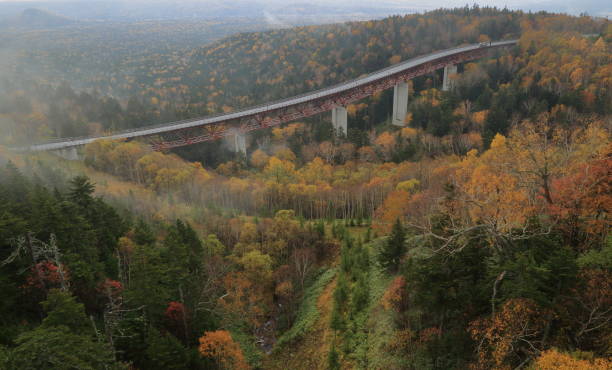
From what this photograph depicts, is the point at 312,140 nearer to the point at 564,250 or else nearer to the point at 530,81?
the point at 530,81

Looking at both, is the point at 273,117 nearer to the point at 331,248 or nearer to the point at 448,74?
the point at 331,248

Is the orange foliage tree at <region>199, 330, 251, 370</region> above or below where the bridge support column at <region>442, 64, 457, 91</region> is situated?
below

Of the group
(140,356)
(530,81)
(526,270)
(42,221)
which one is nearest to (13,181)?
(42,221)

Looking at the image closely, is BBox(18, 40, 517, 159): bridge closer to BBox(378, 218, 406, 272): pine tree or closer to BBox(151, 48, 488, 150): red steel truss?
BBox(151, 48, 488, 150): red steel truss

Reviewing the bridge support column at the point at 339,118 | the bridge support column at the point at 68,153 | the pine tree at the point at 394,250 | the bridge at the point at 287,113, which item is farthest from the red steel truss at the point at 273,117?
the pine tree at the point at 394,250

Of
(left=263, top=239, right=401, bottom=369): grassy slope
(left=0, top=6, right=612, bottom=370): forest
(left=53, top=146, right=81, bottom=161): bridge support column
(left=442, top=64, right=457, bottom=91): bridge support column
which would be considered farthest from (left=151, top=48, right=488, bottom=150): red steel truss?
(left=263, top=239, right=401, bottom=369): grassy slope

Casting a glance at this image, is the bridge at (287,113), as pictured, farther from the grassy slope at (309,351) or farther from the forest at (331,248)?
the grassy slope at (309,351)

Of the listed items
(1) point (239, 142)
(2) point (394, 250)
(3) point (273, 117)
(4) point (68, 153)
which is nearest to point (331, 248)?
(2) point (394, 250)
